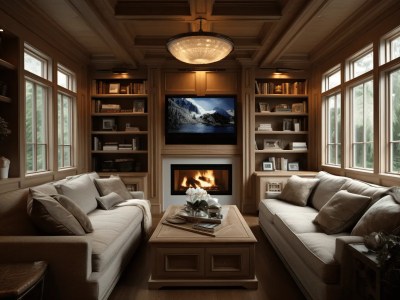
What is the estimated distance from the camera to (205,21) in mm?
3729

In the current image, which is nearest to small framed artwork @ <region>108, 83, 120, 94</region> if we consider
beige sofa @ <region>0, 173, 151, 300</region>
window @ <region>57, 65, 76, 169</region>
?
window @ <region>57, 65, 76, 169</region>

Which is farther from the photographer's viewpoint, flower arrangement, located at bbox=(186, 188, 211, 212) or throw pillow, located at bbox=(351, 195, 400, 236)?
flower arrangement, located at bbox=(186, 188, 211, 212)

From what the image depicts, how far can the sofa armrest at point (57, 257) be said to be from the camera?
209 centimetres

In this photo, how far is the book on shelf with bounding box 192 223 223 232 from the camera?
2.84 m

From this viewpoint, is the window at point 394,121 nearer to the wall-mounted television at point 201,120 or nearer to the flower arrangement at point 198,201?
the flower arrangement at point 198,201

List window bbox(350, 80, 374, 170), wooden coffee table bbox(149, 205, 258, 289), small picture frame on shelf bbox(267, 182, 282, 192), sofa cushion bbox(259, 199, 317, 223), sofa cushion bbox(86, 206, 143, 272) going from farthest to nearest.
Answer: small picture frame on shelf bbox(267, 182, 282, 192), window bbox(350, 80, 374, 170), sofa cushion bbox(259, 199, 317, 223), wooden coffee table bbox(149, 205, 258, 289), sofa cushion bbox(86, 206, 143, 272)

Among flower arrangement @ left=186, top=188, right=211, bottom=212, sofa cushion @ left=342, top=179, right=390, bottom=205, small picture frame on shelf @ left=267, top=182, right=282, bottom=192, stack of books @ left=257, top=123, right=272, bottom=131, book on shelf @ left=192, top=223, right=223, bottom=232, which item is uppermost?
stack of books @ left=257, top=123, right=272, bottom=131

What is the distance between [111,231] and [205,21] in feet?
8.89

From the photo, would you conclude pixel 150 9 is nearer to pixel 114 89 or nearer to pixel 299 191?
pixel 114 89

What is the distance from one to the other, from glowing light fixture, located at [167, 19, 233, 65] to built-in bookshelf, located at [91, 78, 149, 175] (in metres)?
2.18


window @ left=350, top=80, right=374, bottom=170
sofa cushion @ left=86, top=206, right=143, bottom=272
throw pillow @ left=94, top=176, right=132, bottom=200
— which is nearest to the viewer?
sofa cushion @ left=86, top=206, right=143, bottom=272

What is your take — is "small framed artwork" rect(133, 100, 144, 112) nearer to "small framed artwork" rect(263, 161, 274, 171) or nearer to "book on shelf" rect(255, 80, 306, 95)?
"book on shelf" rect(255, 80, 306, 95)

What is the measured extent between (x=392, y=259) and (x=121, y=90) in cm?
500

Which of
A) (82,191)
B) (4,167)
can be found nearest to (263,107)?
(82,191)
